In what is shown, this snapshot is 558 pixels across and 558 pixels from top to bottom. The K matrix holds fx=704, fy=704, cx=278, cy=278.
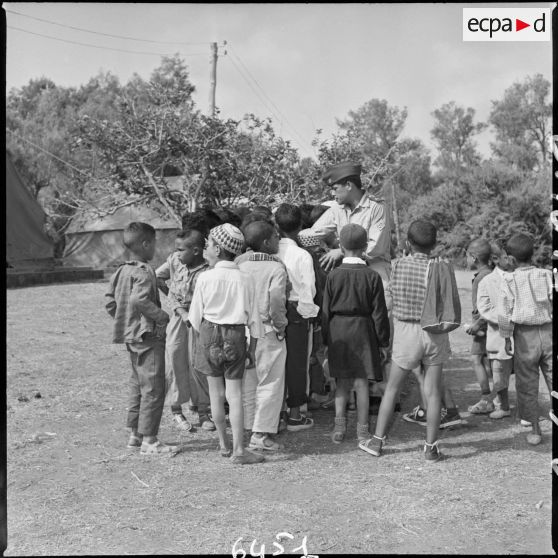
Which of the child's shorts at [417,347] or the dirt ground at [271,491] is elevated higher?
the child's shorts at [417,347]

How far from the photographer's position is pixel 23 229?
65.2ft

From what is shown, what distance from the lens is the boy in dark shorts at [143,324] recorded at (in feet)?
15.7

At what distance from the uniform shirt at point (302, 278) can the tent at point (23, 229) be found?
15.3 metres

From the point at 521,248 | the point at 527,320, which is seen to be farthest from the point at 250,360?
the point at 521,248

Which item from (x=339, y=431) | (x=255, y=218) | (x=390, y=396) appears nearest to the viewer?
(x=390, y=396)

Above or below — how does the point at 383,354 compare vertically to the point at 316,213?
below

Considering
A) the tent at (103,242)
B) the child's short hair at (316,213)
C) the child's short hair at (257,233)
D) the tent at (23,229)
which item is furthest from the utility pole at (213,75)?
the child's short hair at (257,233)

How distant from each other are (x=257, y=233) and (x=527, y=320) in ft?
6.60

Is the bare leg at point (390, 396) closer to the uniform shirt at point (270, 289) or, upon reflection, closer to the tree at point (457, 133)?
the uniform shirt at point (270, 289)

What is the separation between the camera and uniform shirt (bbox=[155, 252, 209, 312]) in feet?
17.6

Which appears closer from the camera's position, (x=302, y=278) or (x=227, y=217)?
(x=302, y=278)

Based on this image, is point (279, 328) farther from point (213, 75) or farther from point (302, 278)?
point (213, 75)

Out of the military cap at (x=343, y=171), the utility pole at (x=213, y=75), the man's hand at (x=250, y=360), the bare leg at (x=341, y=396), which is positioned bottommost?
the bare leg at (x=341, y=396)

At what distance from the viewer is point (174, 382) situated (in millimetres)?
5543
